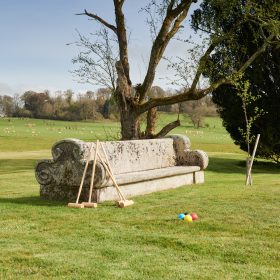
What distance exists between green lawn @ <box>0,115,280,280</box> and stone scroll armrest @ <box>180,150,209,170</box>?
331cm

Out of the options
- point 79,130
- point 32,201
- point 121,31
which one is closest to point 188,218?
point 32,201

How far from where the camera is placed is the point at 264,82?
23297mm

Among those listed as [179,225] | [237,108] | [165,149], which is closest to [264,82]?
[237,108]

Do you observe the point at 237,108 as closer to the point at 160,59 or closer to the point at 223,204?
the point at 160,59

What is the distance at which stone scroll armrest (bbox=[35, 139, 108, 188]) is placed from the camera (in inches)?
361

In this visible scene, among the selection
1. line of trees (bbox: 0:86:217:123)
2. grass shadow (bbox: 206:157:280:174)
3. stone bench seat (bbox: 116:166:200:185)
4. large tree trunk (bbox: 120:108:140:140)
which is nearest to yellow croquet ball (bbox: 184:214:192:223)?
stone bench seat (bbox: 116:166:200:185)

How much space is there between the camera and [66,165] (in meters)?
9.27

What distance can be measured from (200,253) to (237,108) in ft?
59.0

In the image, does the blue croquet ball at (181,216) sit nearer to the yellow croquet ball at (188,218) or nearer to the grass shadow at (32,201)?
the yellow croquet ball at (188,218)

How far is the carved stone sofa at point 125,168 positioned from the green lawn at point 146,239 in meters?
0.44

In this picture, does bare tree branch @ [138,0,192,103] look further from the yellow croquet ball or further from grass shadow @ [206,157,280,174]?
the yellow croquet ball

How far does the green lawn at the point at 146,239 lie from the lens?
4883 mm

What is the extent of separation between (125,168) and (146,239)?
4821mm

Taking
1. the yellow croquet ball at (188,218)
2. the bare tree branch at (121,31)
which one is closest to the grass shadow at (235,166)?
the bare tree branch at (121,31)
